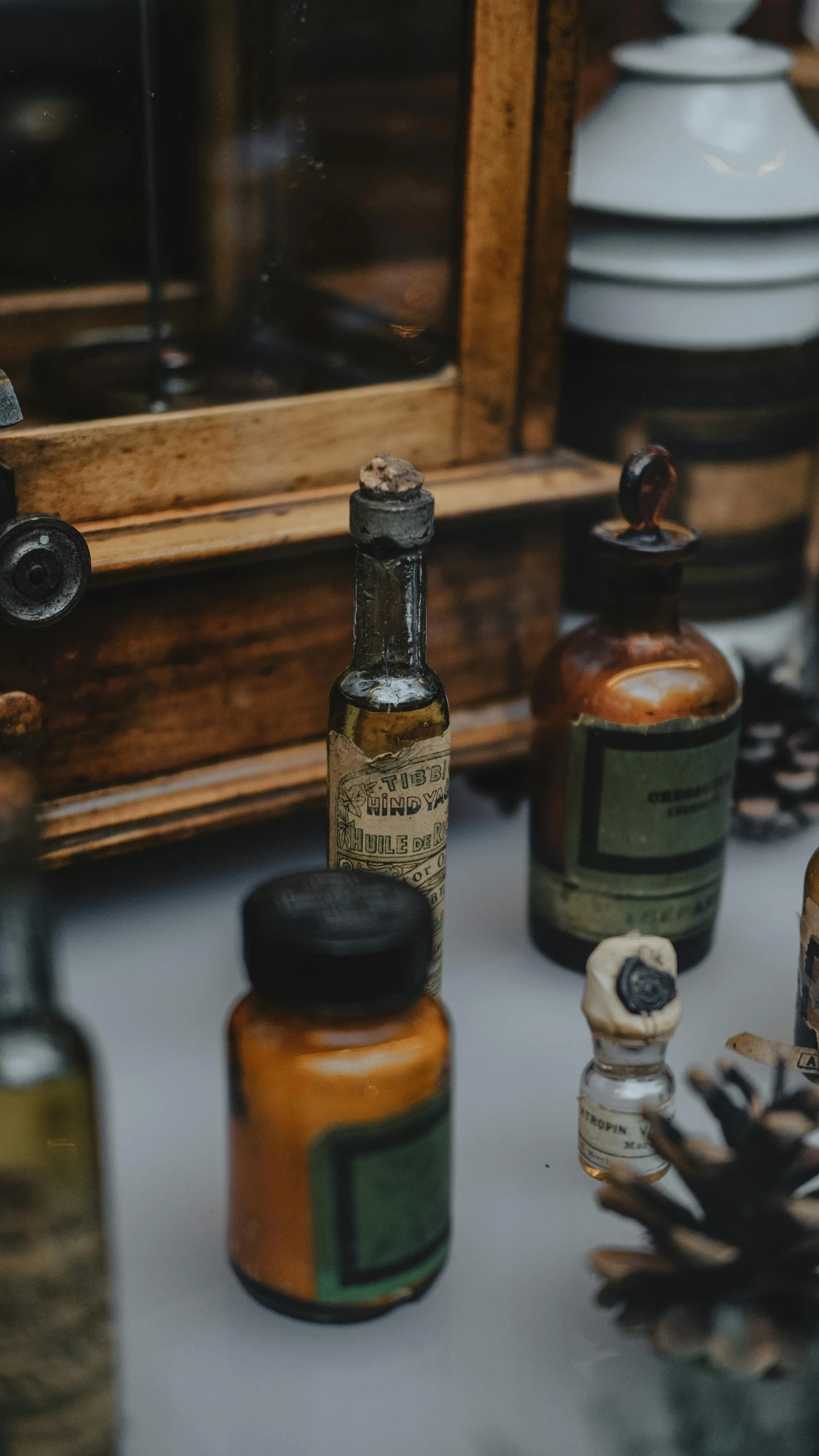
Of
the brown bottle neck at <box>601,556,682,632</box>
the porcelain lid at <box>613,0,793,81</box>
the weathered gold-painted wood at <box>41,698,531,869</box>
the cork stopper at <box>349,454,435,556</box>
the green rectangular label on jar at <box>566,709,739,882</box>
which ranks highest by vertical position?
the porcelain lid at <box>613,0,793,81</box>

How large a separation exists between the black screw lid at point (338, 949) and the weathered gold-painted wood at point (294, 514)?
0.72 feet

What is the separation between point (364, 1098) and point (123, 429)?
33cm

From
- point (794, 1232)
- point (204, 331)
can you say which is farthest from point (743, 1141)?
point (204, 331)

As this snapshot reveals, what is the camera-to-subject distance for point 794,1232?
1.41 feet

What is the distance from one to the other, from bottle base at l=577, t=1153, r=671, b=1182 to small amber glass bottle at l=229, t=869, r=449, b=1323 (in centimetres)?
9

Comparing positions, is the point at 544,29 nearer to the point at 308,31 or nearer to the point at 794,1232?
the point at 308,31

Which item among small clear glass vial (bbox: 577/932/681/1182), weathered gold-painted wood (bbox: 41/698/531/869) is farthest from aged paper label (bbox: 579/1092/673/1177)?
weathered gold-painted wood (bbox: 41/698/531/869)

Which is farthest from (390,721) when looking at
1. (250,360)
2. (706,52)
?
(706,52)

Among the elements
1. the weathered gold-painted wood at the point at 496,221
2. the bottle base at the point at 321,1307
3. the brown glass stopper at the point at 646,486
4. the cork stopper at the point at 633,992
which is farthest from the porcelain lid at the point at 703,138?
the bottle base at the point at 321,1307

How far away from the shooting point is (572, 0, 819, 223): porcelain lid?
762 mm

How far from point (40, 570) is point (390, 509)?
0.49ft

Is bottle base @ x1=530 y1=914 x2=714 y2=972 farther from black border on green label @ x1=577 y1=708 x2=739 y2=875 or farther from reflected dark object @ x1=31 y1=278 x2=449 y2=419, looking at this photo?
reflected dark object @ x1=31 y1=278 x2=449 y2=419

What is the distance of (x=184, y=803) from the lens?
0.66 metres

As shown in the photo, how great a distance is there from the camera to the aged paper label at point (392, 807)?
0.54m
